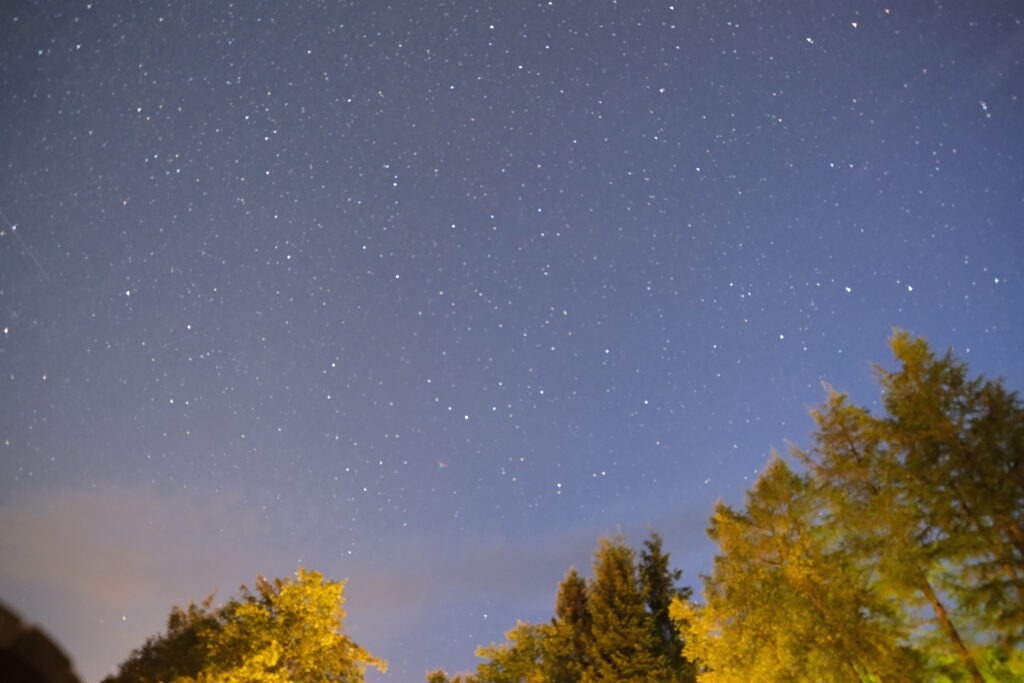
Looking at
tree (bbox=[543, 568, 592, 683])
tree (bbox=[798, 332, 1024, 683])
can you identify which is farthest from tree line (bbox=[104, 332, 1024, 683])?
tree (bbox=[543, 568, 592, 683])

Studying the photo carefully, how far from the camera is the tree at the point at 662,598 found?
34875 mm

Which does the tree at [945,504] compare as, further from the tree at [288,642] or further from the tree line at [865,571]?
the tree at [288,642]

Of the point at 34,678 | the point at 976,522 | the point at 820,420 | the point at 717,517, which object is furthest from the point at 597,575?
the point at 34,678

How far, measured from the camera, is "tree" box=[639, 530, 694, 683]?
1373 inches

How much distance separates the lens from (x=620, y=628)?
33.9 m

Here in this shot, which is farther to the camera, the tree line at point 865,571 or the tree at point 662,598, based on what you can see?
the tree at point 662,598

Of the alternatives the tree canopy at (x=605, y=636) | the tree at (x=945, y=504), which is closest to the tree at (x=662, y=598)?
the tree canopy at (x=605, y=636)

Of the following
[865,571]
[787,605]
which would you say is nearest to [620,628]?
[787,605]

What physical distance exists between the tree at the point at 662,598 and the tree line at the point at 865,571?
9.50 meters

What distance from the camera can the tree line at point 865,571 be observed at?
1706 cm

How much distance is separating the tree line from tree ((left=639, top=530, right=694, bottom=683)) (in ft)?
31.2

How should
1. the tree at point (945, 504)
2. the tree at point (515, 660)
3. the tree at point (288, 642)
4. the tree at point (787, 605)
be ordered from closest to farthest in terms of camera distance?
1. the tree at point (945, 504)
2. the tree at point (787, 605)
3. the tree at point (288, 642)
4. the tree at point (515, 660)

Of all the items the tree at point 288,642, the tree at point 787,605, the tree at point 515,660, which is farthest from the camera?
the tree at point 515,660

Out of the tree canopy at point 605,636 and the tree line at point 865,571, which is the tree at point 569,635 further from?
the tree line at point 865,571
